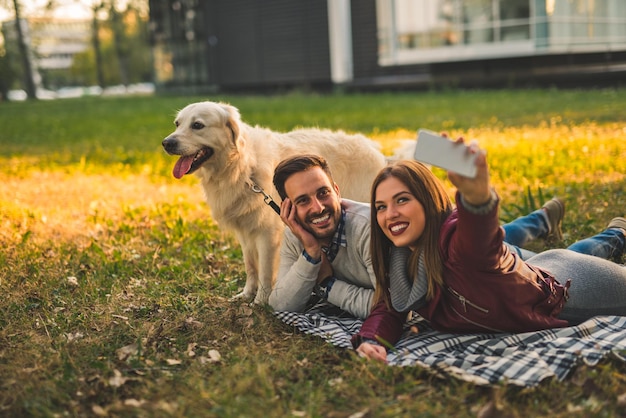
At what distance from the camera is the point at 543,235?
4.98m

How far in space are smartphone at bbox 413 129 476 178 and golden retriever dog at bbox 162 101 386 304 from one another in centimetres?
210

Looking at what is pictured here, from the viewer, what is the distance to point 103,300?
175 inches

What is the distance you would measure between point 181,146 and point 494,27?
64.2 feet

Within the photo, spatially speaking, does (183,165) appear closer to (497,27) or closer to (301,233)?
(301,233)


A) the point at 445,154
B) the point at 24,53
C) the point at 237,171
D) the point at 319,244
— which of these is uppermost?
the point at 24,53

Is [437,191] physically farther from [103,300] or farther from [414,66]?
[414,66]

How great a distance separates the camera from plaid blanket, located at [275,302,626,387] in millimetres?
2939

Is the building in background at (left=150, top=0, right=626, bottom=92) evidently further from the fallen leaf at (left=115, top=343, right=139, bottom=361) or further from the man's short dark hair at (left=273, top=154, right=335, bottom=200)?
A: the fallen leaf at (left=115, top=343, right=139, bottom=361)

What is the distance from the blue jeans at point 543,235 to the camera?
13.9 ft

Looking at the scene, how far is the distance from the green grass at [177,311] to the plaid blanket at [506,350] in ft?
0.23

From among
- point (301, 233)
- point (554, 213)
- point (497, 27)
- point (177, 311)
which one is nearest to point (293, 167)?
point (301, 233)

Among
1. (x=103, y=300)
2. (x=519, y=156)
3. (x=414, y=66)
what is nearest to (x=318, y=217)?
(x=103, y=300)

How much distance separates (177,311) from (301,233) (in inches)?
42.8

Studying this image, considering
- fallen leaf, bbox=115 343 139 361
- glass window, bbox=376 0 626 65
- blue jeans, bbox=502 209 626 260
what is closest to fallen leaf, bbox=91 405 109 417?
fallen leaf, bbox=115 343 139 361
